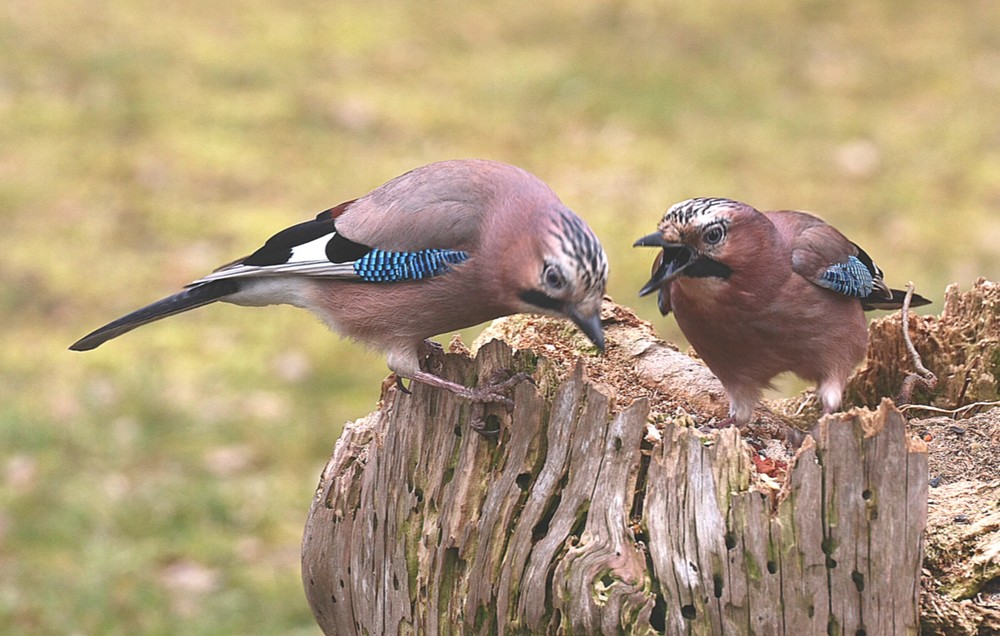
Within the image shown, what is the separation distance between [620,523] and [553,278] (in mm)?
598

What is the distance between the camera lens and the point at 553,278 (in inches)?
118

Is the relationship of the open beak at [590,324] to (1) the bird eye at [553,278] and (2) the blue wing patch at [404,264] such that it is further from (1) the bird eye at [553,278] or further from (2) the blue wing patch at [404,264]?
(2) the blue wing patch at [404,264]

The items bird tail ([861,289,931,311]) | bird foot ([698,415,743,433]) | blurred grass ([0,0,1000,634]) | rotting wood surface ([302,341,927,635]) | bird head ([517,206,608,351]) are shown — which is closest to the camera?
rotting wood surface ([302,341,927,635])

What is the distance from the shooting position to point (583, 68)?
9.11 meters

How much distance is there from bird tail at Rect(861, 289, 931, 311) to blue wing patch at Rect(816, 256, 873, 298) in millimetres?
112

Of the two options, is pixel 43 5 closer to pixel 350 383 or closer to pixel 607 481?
pixel 350 383

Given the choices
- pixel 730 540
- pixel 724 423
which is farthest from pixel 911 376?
pixel 730 540

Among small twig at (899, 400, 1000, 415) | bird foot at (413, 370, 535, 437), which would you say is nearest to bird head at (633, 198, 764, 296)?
bird foot at (413, 370, 535, 437)

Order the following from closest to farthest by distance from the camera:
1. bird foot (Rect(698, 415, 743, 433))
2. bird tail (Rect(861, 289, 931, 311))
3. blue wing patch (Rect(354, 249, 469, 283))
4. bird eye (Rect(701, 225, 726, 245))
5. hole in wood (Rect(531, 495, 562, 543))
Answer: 1. hole in wood (Rect(531, 495, 562, 543))
2. blue wing patch (Rect(354, 249, 469, 283))
3. bird eye (Rect(701, 225, 726, 245))
4. bird foot (Rect(698, 415, 743, 433))
5. bird tail (Rect(861, 289, 931, 311))

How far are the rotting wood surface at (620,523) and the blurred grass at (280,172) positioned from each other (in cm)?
156

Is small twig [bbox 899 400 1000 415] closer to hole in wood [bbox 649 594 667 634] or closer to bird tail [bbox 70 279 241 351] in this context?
hole in wood [bbox 649 594 667 634]

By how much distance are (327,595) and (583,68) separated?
6.27 metres

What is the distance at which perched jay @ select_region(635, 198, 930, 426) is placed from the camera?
337 centimetres

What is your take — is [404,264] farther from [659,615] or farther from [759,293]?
[659,615]
